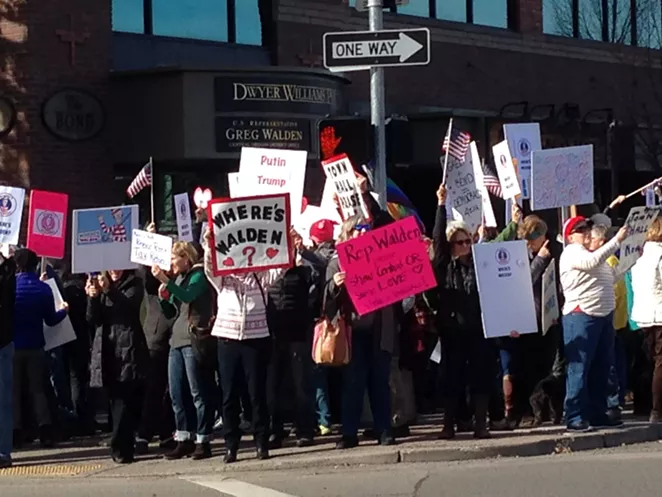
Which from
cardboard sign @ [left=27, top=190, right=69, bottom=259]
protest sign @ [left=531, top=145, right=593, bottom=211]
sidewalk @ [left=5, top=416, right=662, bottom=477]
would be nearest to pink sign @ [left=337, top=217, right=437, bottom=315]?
sidewalk @ [left=5, top=416, right=662, bottom=477]

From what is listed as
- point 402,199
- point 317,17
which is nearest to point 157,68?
point 317,17

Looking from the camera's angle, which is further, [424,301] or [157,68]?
[157,68]

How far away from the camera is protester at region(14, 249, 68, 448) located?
12305 millimetres

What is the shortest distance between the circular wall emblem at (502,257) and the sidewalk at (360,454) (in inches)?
59.2

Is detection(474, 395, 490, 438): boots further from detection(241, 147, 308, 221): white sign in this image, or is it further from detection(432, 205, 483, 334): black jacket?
detection(241, 147, 308, 221): white sign

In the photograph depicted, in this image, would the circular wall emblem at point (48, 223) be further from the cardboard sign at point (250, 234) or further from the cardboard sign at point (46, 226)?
the cardboard sign at point (250, 234)

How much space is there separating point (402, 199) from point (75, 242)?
3.48 meters

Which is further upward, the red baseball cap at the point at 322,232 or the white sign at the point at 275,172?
the white sign at the point at 275,172

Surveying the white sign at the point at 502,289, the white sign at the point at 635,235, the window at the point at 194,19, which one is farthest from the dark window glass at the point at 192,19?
the white sign at the point at 502,289

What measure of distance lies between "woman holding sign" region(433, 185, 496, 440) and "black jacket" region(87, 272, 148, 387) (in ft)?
8.48

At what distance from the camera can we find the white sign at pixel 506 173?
1291 centimetres

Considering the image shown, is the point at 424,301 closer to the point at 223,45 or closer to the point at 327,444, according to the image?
the point at 327,444

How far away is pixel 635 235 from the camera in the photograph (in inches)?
521

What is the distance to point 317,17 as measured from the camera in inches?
795
